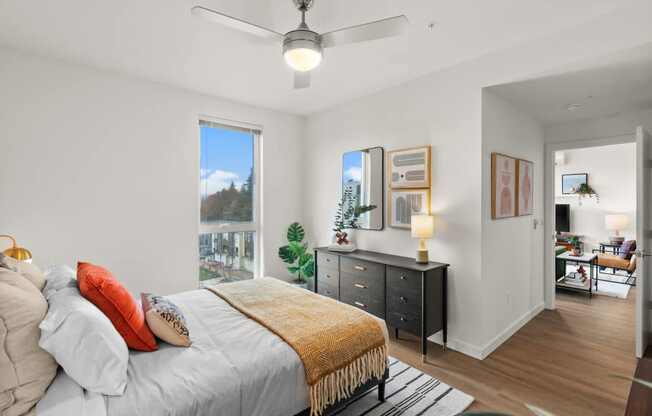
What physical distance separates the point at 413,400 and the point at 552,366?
1.36m

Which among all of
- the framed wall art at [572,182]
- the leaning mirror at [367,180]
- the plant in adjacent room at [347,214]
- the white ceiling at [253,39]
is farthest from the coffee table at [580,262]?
the white ceiling at [253,39]

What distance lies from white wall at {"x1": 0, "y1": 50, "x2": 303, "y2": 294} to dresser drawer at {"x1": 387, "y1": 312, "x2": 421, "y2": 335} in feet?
7.29

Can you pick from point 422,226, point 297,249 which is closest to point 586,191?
point 422,226

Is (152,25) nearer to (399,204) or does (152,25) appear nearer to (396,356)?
(399,204)

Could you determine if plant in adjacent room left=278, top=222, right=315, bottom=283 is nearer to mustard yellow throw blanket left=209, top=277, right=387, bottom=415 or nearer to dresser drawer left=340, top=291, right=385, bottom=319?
dresser drawer left=340, top=291, right=385, bottom=319

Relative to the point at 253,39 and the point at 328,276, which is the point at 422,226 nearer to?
the point at 328,276

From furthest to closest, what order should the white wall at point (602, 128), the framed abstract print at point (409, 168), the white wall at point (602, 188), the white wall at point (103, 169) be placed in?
the white wall at point (602, 188)
the white wall at point (602, 128)
the framed abstract print at point (409, 168)
the white wall at point (103, 169)

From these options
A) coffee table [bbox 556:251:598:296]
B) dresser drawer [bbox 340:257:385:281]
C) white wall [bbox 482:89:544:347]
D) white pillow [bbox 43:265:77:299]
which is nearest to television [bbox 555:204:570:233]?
coffee table [bbox 556:251:598:296]

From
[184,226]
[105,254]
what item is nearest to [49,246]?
[105,254]

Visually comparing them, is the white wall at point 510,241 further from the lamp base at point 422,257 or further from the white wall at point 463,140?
the lamp base at point 422,257

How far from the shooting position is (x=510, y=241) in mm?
3320

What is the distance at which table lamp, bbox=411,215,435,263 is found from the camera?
2990 mm

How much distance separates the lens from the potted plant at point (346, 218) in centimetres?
369

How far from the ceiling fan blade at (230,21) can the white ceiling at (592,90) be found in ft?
6.70
